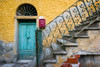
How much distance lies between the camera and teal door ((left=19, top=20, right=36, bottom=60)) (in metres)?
4.38

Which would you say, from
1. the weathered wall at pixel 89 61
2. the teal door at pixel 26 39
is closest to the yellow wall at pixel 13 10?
the teal door at pixel 26 39

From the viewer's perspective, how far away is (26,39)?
4.48 meters

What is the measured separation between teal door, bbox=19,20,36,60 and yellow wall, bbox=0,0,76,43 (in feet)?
1.81

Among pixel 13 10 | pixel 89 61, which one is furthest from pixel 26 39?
pixel 89 61

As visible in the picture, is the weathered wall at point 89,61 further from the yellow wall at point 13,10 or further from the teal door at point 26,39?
the teal door at point 26,39

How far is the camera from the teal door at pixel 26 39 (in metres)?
4.38

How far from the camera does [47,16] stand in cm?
422

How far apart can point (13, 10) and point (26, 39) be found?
189 centimetres

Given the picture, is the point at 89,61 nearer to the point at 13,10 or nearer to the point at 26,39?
the point at 26,39

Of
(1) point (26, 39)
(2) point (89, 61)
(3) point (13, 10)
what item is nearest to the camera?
(2) point (89, 61)

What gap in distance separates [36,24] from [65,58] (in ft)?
9.24

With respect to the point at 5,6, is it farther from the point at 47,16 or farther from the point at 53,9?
the point at 53,9

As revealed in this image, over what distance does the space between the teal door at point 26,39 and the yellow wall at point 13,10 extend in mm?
553

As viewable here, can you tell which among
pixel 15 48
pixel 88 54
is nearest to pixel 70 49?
pixel 88 54
